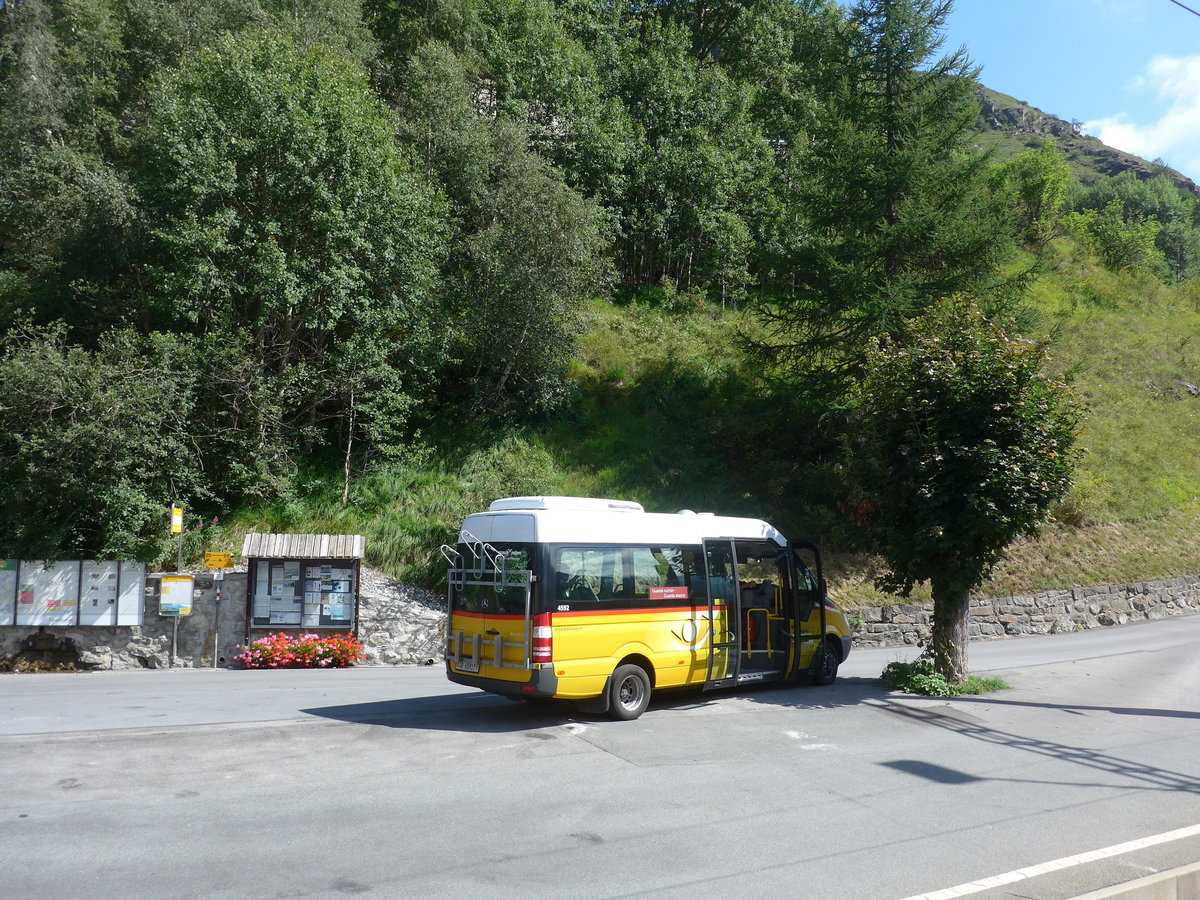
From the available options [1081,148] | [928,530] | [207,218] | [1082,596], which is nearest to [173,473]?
[207,218]

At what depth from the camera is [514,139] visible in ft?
92.1

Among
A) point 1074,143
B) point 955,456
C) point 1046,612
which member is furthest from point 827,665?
point 1074,143

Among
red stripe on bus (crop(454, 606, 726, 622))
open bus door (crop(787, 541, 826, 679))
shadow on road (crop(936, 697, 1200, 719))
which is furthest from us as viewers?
open bus door (crop(787, 541, 826, 679))

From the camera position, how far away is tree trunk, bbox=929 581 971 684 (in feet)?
42.7

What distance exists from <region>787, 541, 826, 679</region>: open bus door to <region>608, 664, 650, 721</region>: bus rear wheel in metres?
3.30

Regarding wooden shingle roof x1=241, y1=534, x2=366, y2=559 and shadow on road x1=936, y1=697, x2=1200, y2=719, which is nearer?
shadow on road x1=936, y1=697, x2=1200, y2=719

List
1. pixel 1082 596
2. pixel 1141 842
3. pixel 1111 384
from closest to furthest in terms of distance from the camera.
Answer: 1. pixel 1141 842
2. pixel 1082 596
3. pixel 1111 384

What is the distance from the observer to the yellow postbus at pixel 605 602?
10.2 metres

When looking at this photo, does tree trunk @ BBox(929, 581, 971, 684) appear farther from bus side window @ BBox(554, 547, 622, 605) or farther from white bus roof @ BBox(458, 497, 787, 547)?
bus side window @ BBox(554, 547, 622, 605)

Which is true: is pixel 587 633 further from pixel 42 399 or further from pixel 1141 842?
pixel 42 399

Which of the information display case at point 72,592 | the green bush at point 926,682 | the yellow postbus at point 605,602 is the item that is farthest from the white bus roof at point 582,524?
the information display case at point 72,592

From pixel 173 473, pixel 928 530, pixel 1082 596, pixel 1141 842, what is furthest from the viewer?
pixel 1082 596

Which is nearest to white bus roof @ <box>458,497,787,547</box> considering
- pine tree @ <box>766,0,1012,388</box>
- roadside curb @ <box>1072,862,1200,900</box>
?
roadside curb @ <box>1072,862,1200,900</box>

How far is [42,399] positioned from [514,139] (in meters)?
16.8
